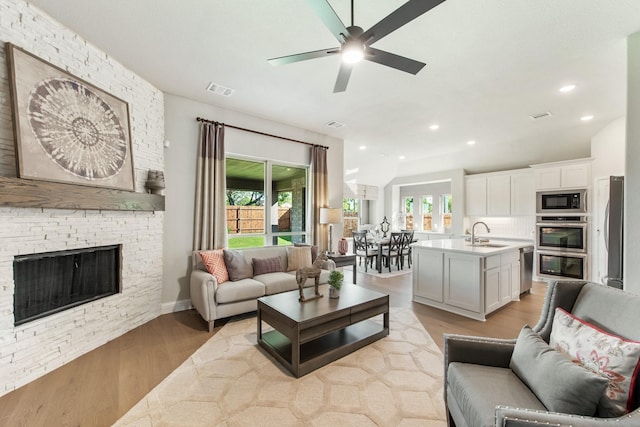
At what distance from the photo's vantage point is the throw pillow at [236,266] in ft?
12.0

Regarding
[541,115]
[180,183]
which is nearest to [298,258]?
[180,183]

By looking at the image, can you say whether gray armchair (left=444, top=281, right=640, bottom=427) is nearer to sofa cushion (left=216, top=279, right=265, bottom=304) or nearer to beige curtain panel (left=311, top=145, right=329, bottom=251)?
sofa cushion (left=216, top=279, right=265, bottom=304)

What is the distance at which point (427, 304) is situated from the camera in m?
4.14

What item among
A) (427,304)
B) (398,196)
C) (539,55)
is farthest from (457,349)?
(398,196)

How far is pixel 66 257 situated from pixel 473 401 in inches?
141

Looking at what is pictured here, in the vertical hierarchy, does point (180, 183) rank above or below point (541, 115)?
below

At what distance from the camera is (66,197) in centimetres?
248

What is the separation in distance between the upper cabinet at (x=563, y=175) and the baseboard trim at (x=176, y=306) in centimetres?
697

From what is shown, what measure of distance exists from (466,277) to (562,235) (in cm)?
327

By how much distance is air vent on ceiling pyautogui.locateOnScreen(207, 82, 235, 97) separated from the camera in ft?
11.5

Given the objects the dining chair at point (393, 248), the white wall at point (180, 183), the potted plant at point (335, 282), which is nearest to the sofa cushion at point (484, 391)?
the potted plant at point (335, 282)

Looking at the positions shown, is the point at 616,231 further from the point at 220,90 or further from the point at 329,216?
the point at 220,90

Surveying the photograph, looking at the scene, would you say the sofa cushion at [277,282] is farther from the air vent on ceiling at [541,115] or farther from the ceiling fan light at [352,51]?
the air vent on ceiling at [541,115]

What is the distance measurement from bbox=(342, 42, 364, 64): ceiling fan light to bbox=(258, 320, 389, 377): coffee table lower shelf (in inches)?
98.2
